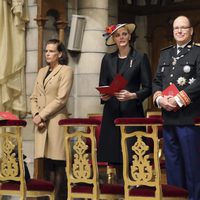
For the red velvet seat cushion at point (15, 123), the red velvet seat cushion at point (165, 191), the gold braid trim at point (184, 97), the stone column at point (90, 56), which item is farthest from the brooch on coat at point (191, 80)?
the stone column at point (90, 56)

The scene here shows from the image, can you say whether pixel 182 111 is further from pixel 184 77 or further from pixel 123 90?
pixel 123 90

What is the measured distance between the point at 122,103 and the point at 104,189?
0.78 meters

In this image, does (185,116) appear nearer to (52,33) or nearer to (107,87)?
(107,87)

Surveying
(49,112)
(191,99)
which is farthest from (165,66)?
(49,112)

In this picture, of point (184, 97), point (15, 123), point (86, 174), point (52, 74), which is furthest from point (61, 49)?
point (184, 97)

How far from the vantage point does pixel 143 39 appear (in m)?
9.12

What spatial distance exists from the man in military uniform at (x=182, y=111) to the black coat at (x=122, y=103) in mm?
439

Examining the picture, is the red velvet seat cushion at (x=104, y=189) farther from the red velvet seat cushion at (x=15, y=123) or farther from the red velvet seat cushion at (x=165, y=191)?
the red velvet seat cushion at (x=15, y=123)

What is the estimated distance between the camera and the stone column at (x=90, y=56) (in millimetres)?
7766

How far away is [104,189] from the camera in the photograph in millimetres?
5289

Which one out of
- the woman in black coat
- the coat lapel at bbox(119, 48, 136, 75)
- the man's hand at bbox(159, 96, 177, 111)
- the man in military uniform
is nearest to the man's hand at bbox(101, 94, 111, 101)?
the woman in black coat

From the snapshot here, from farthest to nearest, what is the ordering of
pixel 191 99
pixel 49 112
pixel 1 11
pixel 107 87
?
pixel 1 11 → pixel 49 112 → pixel 107 87 → pixel 191 99

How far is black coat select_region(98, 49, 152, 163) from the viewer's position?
5.55 m

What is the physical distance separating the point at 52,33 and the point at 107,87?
2.38m
